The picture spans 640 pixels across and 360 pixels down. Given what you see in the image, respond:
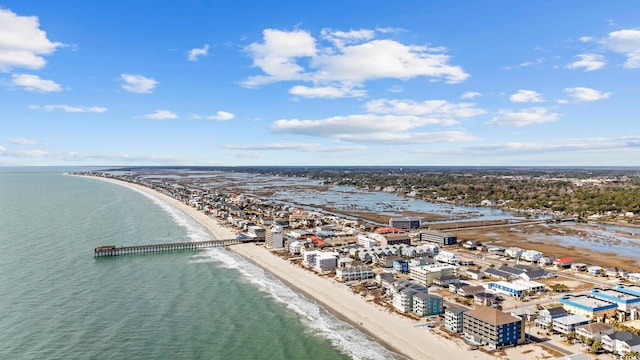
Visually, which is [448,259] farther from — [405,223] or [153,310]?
[153,310]

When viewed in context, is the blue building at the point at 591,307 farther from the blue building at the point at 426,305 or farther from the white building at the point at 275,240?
the white building at the point at 275,240

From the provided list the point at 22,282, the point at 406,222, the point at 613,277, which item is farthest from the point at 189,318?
the point at 406,222

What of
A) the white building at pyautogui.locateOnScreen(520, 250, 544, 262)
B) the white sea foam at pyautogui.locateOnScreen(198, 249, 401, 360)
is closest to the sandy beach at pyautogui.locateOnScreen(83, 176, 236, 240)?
the white sea foam at pyautogui.locateOnScreen(198, 249, 401, 360)

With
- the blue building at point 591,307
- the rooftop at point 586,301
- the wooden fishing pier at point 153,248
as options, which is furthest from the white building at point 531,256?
the wooden fishing pier at point 153,248

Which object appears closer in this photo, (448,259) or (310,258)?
(310,258)

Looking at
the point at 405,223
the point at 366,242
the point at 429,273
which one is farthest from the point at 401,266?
the point at 405,223

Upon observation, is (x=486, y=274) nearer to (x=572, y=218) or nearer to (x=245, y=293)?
(x=245, y=293)
